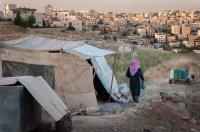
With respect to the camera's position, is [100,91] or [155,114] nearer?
[155,114]

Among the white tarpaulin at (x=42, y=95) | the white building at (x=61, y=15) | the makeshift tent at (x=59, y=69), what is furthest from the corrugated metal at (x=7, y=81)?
the white building at (x=61, y=15)

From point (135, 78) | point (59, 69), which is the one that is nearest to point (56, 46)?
point (59, 69)

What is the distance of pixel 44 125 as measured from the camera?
30.5ft

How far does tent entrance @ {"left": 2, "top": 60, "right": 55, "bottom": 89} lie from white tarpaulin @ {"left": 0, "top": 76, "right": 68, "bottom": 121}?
3137mm

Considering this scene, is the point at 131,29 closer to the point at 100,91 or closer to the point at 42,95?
the point at 100,91

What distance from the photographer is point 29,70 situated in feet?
39.5

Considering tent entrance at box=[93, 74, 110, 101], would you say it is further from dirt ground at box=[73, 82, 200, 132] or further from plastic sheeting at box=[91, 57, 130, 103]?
dirt ground at box=[73, 82, 200, 132]

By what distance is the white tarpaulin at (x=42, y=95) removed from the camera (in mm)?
8016

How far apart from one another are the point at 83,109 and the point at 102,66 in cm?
241

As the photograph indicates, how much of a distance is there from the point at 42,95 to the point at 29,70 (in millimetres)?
3867

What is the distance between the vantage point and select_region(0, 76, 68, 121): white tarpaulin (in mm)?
8016

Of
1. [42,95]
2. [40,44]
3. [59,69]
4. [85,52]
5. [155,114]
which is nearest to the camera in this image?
[42,95]

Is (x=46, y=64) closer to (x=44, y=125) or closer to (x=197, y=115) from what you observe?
(x=44, y=125)

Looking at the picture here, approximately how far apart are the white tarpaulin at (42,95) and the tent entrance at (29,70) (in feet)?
10.3
